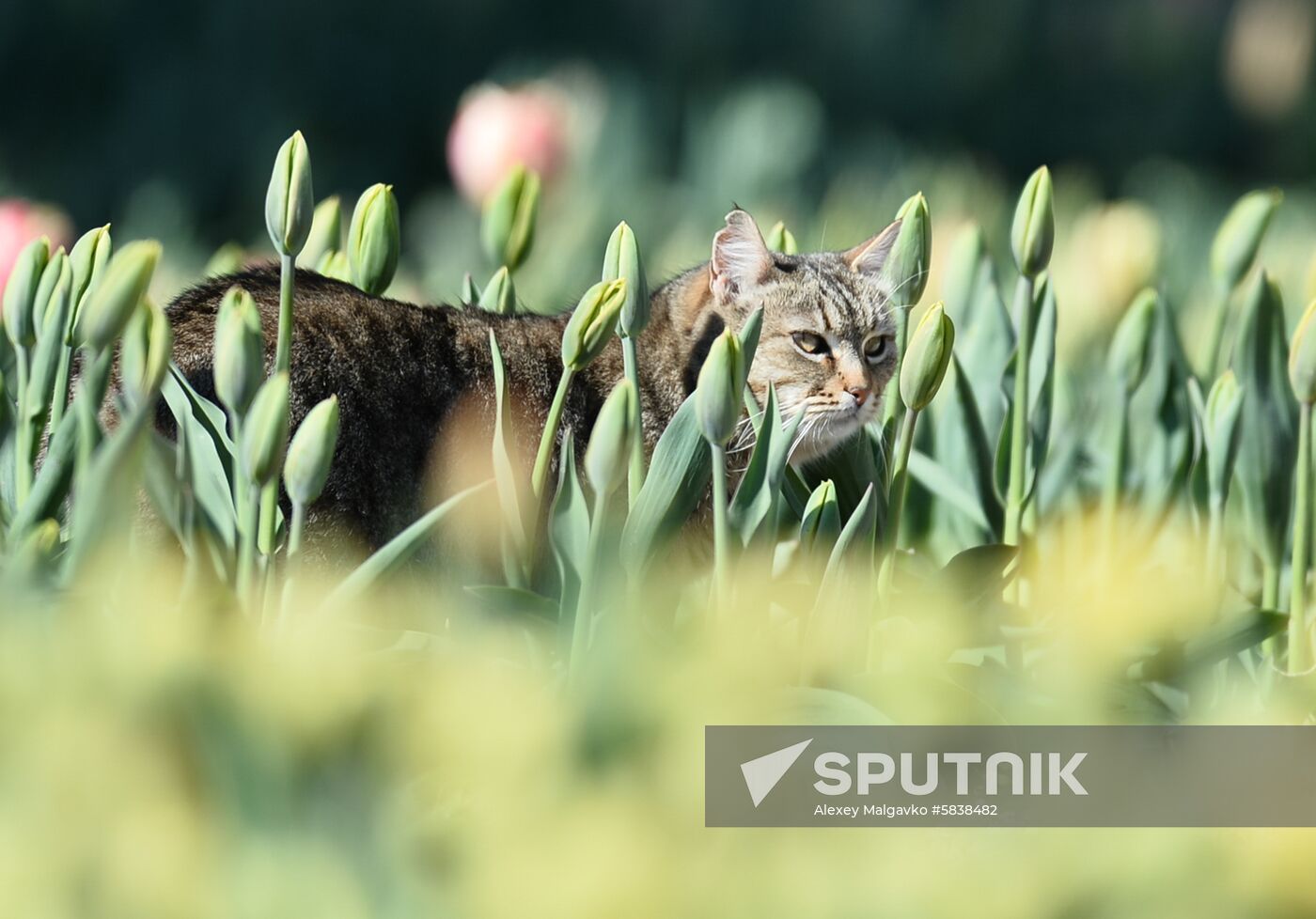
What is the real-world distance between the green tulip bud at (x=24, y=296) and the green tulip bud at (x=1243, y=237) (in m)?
1.08

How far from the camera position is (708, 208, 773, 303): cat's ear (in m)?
1.69

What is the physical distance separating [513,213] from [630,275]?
43 centimetres

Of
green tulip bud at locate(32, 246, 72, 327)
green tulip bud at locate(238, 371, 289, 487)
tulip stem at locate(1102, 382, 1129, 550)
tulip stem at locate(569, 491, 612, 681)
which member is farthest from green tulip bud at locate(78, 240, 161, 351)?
tulip stem at locate(1102, 382, 1129, 550)

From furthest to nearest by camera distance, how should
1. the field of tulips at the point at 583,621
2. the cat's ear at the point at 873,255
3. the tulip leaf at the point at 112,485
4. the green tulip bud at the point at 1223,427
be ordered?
the cat's ear at the point at 873,255
the green tulip bud at the point at 1223,427
the tulip leaf at the point at 112,485
the field of tulips at the point at 583,621

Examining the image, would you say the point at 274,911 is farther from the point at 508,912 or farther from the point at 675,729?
the point at 675,729

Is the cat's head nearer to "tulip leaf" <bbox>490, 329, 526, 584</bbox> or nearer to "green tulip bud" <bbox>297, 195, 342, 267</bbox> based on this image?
"green tulip bud" <bbox>297, 195, 342, 267</bbox>

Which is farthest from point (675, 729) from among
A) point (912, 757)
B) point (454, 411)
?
point (454, 411)

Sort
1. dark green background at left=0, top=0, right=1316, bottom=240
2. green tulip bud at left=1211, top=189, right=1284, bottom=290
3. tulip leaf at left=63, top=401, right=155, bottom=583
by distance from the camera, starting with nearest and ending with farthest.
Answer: tulip leaf at left=63, top=401, right=155, bottom=583
green tulip bud at left=1211, top=189, right=1284, bottom=290
dark green background at left=0, top=0, right=1316, bottom=240

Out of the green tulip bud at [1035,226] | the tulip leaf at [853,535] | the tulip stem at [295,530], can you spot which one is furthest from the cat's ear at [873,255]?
the tulip stem at [295,530]

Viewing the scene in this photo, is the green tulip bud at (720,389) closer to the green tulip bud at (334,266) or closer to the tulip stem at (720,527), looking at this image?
the tulip stem at (720,527)

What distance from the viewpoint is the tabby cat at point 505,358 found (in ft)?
4.71

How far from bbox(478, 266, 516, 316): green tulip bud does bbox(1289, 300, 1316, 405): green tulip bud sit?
766mm

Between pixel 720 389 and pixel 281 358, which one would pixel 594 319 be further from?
pixel 281 358

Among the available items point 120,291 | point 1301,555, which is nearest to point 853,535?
point 1301,555
